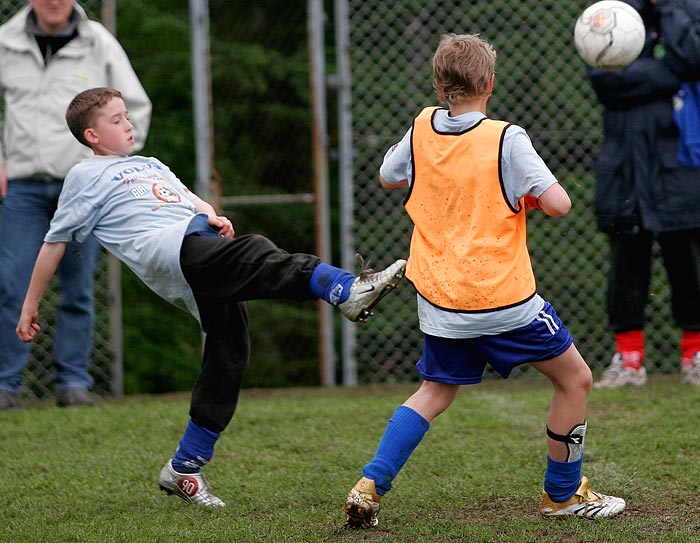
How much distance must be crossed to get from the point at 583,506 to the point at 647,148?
284cm

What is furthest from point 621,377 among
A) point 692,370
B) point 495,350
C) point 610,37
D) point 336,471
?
point 495,350

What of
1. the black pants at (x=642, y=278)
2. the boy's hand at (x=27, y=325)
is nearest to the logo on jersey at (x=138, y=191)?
the boy's hand at (x=27, y=325)

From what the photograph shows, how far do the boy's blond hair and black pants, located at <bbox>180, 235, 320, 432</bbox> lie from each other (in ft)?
2.31

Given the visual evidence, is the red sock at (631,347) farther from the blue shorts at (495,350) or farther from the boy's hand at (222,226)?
the boy's hand at (222,226)

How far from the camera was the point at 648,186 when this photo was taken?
6004 millimetres

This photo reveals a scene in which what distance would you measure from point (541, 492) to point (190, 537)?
1.31 meters

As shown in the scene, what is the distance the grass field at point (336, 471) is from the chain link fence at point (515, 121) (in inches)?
47.7

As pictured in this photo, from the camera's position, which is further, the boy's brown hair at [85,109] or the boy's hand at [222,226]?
the boy's brown hair at [85,109]

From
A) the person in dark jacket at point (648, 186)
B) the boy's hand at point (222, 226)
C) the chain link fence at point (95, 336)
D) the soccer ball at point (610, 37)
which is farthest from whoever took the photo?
the chain link fence at point (95, 336)

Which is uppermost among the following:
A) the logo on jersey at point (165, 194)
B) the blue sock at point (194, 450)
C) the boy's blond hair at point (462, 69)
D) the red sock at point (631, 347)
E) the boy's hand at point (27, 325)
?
the boy's blond hair at point (462, 69)

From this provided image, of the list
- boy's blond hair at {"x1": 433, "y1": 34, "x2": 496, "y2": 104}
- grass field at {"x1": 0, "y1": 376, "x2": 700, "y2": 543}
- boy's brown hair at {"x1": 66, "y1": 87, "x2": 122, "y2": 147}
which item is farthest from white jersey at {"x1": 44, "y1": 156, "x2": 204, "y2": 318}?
boy's blond hair at {"x1": 433, "y1": 34, "x2": 496, "y2": 104}

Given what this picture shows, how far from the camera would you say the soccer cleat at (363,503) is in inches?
138

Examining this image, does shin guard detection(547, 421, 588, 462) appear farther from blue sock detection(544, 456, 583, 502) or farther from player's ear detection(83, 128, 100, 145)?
player's ear detection(83, 128, 100, 145)

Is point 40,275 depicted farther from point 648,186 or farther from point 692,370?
point 692,370
